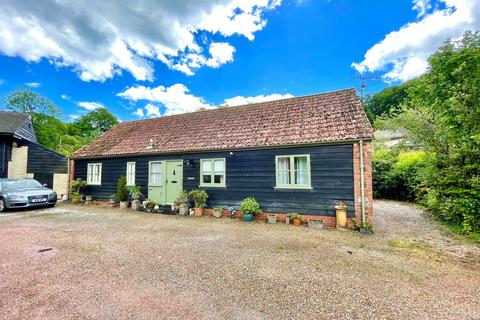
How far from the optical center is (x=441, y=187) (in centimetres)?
800

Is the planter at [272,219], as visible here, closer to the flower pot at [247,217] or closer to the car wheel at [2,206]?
the flower pot at [247,217]

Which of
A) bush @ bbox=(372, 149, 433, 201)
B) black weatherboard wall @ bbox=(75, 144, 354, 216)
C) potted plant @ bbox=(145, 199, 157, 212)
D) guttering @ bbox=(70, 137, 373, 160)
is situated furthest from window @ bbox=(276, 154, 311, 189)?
bush @ bbox=(372, 149, 433, 201)

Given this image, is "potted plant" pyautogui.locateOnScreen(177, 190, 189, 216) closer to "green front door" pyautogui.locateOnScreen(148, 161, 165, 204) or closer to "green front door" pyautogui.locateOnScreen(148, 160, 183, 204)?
"green front door" pyautogui.locateOnScreen(148, 160, 183, 204)

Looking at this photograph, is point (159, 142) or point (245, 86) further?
point (245, 86)

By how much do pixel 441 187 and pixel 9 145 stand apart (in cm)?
2437

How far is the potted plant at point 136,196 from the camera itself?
1081 centimetres

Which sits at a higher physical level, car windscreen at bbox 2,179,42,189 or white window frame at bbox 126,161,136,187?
white window frame at bbox 126,161,136,187

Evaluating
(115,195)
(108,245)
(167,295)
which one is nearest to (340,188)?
(167,295)

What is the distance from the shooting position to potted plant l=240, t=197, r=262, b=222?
837cm

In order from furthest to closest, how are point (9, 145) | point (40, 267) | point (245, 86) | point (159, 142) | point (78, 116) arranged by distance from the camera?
1. point (78, 116)
2. point (245, 86)
3. point (9, 145)
4. point (159, 142)
5. point (40, 267)

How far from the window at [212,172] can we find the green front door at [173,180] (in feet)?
4.02

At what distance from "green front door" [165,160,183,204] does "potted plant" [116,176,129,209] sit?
2469 mm

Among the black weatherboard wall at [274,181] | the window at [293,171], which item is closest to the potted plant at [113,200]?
the black weatherboard wall at [274,181]

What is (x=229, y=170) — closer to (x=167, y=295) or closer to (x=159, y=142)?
(x=159, y=142)
